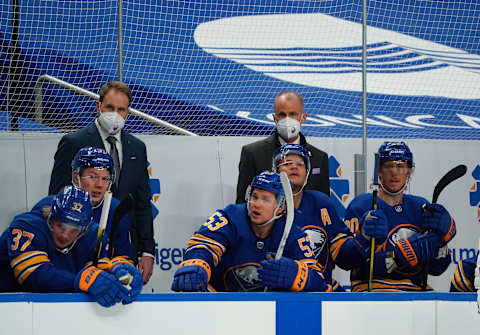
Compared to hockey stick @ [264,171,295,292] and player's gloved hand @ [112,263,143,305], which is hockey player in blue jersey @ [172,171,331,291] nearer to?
hockey stick @ [264,171,295,292]

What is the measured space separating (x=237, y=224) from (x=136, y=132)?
211cm

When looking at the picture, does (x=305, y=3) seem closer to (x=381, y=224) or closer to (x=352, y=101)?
(x=352, y=101)

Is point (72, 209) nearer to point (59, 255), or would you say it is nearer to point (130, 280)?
point (59, 255)

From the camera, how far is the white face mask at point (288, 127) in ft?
12.6

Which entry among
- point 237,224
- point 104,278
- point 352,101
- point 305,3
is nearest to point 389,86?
point 352,101

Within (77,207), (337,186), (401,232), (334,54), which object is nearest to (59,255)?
(77,207)

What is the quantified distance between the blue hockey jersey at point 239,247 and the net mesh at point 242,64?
6.47 ft

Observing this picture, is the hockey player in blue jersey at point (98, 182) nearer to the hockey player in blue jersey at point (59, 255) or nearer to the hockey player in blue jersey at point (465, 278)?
the hockey player in blue jersey at point (59, 255)

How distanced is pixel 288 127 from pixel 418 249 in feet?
3.40

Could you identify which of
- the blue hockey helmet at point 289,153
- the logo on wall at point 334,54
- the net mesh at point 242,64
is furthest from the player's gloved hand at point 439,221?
the logo on wall at point 334,54

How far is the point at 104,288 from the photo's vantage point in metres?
2.35

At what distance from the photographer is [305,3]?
5320 millimetres

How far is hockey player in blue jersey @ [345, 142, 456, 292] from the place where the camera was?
3.23 meters

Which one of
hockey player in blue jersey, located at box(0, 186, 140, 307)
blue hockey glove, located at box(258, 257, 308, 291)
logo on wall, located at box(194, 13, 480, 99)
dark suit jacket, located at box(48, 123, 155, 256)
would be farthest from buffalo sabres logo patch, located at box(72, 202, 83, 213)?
logo on wall, located at box(194, 13, 480, 99)
